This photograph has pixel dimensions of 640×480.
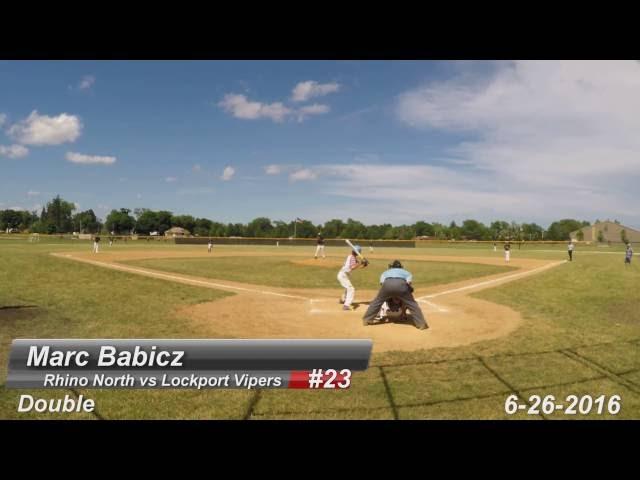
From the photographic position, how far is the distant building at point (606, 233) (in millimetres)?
68688

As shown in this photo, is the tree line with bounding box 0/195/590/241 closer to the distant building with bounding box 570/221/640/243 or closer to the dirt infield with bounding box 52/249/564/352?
the distant building with bounding box 570/221/640/243

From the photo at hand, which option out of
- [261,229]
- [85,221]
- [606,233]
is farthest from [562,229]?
[85,221]

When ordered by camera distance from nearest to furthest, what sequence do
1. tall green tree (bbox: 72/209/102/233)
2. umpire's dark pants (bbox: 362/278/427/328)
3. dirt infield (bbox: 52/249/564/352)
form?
1. dirt infield (bbox: 52/249/564/352)
2. umpire's dark pants (bbox: 362/278/427/328)
3. tall green tree (bbox: 72/209/102/233)

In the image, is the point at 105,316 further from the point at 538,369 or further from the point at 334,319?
the point at 538,369

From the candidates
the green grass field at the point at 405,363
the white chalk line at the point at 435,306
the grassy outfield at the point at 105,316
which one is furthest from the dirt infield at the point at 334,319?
the grassy outfield at the point at 105,316

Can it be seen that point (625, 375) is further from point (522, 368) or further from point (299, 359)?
point (299, 359)

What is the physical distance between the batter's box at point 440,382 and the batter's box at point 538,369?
0.74 feet

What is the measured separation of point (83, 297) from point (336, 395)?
938 cm

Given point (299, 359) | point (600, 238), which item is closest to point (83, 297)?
point (299, 359)

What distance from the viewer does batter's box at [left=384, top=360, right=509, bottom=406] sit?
487 centimetres

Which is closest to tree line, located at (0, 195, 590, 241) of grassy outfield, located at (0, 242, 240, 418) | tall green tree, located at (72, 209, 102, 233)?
tall green tree, located at (72, 209, 102, 233)

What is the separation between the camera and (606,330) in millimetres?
8719

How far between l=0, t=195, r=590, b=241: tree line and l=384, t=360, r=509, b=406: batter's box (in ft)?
102

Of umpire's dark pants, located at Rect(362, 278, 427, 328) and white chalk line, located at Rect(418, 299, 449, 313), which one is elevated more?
umpire's dark pants, located at Rect(362, 278, 427, 328)
